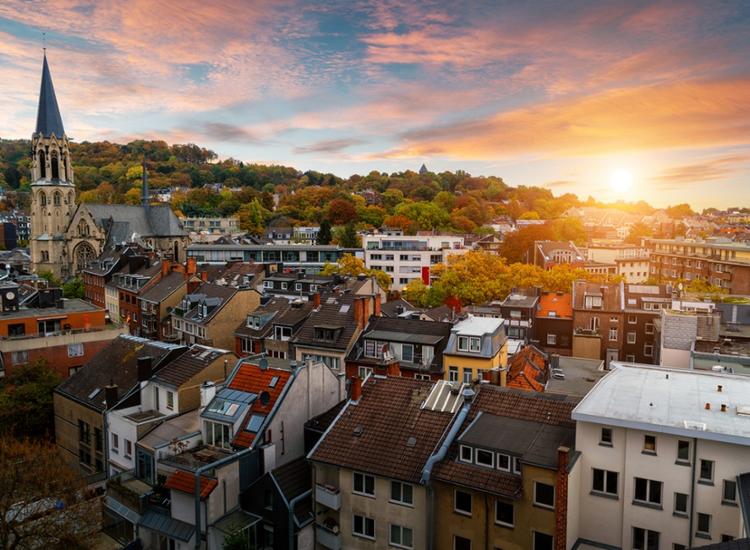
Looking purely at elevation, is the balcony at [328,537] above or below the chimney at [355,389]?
below

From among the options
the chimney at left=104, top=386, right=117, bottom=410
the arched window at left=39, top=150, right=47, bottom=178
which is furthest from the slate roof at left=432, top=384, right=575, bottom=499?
the arched window at left=39, top=150, right=47, bottom=178

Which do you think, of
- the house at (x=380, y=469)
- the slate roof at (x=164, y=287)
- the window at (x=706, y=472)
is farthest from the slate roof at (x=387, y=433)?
the slate roof at (x=164, y=287)

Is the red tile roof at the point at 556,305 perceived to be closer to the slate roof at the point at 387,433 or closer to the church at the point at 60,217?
the slate roof at the point at 387,433

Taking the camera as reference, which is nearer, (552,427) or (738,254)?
(552,427)

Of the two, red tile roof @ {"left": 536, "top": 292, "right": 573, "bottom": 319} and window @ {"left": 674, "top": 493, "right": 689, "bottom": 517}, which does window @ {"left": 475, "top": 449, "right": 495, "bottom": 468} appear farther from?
red tile roof @ {"left": 536, "top": 292, "right": 573, "bottom": 319}

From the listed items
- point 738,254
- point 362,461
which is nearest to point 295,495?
point 362,461

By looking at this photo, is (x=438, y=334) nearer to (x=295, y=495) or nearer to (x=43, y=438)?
(x=295, y=495)

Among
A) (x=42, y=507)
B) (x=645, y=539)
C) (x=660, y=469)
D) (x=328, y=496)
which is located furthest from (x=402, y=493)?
(x=42, y=507)
